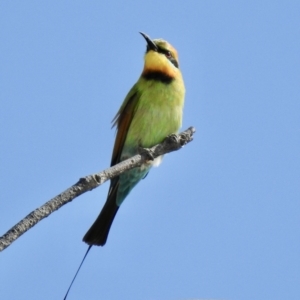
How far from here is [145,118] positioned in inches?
151

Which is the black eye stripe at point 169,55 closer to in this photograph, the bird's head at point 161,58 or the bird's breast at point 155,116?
the bird's head at point 161,58

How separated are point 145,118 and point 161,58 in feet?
1.71

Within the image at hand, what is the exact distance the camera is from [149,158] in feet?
9.04

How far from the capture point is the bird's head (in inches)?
160

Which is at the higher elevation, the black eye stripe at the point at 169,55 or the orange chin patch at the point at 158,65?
the black eye stripe at the point at 169,55

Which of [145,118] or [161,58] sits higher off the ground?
[161,58]

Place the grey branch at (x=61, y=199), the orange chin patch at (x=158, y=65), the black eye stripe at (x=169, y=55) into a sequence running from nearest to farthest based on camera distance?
the grey branch at (x=61, y=199), the orange chin patch at (x=158, y=65), the black eye stripe at (x=169, y=55)

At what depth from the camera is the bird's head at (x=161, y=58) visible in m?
4.07

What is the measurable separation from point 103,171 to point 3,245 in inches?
22.2

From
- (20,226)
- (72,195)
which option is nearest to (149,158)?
(72,195)

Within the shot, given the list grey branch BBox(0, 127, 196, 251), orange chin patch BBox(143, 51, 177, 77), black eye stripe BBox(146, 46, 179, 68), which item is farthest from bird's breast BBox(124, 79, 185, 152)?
grey branch BBox(0, 127, 196, 251)

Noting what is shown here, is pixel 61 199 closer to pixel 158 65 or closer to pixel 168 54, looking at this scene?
pixel 158 65

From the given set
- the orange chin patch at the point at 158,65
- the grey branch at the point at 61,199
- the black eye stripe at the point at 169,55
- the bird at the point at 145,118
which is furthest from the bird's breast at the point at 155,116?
the grey branch at the point at 61,199

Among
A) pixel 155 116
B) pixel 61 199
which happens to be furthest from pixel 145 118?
pixel 61 199
